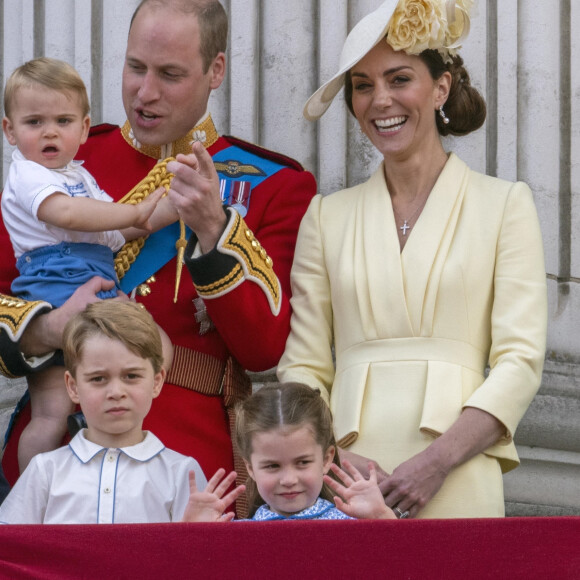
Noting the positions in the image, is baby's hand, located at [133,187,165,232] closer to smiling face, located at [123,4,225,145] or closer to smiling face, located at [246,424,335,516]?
smiling face, located at [123,4,225,145]

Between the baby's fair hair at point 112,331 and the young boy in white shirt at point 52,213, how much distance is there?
243 mm

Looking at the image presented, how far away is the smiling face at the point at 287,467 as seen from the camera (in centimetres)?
308

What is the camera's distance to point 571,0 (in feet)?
14.8

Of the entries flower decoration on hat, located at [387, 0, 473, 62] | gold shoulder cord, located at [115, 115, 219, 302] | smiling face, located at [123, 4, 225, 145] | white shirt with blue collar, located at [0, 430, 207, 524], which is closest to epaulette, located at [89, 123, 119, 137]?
gold shoulder cord, located at [115, 115, 219, 302]

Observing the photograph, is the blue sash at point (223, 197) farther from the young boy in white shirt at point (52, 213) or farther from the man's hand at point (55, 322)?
the man's hand at point (55, 322)

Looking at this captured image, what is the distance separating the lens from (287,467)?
10.2ft

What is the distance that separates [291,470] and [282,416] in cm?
12

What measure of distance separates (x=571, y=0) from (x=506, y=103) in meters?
0.40

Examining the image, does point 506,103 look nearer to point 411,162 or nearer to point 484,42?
point 484,42

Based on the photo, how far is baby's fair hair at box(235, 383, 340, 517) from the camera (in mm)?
3160

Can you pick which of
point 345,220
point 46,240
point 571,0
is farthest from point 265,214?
point 571,0

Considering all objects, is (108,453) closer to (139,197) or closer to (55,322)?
(55,322)

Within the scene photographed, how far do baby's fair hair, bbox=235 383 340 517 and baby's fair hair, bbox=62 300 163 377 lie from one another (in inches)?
9.8

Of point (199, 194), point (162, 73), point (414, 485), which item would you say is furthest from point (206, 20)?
point (414, 485)
